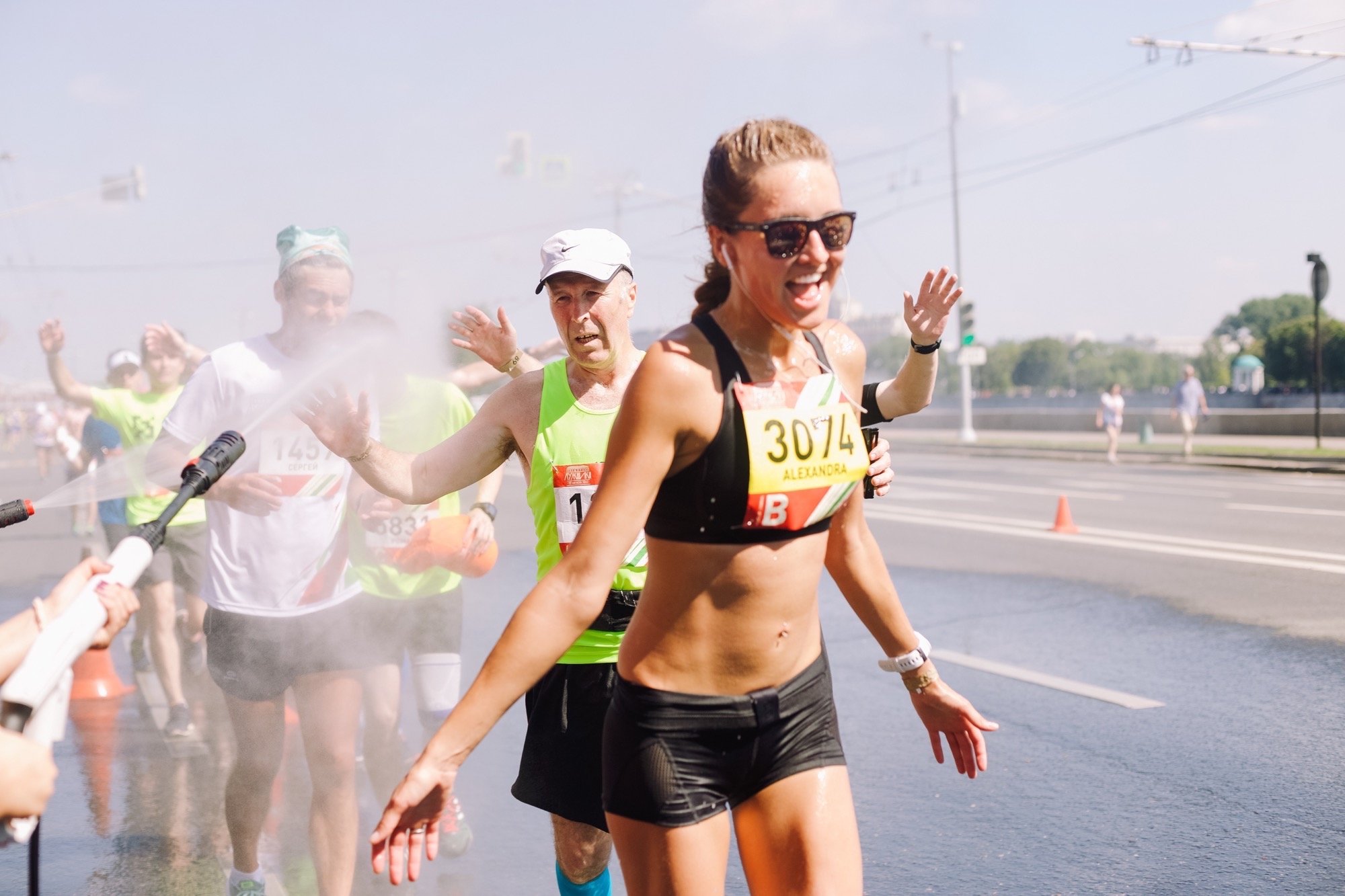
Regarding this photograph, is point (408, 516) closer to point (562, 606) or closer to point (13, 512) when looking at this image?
point (13, 512)

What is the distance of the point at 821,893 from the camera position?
2.47 m

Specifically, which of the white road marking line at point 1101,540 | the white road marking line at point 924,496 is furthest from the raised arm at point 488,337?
the white road marking line at point 924,496

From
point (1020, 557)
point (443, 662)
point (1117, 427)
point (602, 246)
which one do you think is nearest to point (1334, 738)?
point (443, 662)

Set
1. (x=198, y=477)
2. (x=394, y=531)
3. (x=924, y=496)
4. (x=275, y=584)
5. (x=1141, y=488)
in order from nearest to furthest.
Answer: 1. (x=198, y=477)
2. (x=275, y=584)
3. (x=394, y=531)
4. (x=924, y=496)
5. (x=1141, y=488)

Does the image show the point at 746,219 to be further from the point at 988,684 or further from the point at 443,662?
the point at 988,684

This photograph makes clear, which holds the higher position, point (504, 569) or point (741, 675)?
point (741, 675)

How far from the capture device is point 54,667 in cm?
188

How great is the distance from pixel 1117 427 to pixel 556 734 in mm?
24122

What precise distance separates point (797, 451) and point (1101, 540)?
1111 cm

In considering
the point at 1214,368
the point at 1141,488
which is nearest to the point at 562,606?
the point at 1141,488

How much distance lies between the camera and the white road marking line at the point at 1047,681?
21.7 feet

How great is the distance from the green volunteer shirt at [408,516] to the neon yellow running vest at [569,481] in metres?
1.44

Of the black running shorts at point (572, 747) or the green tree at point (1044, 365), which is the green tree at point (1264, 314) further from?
the black running shorts at point (572, 747)

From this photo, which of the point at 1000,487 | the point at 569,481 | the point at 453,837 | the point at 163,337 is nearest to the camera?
the point at 569,481
